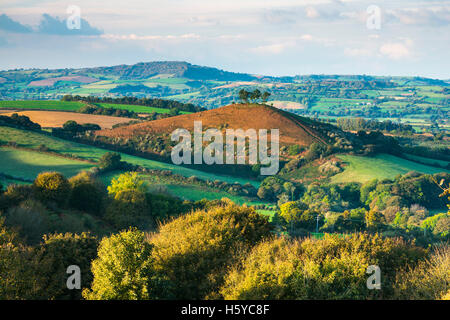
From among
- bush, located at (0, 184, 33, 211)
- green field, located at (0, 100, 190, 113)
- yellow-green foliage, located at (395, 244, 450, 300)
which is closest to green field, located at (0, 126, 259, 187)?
bush, located at (0, 184, 33, 211)

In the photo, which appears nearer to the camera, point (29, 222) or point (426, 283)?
point (426, 283)

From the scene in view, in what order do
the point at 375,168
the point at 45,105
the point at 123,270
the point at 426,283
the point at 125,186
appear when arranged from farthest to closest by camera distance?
1. the point at 45,105
2. the point at 375,168
3. the point at 125,186
4. the point at 426,283
5. the point at 123,270

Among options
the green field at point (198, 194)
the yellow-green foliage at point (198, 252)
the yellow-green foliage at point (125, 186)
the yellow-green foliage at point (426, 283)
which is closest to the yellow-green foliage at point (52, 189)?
the yellow-green foliage at point (125, 186)

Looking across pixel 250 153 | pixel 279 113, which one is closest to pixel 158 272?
pixel 250 153

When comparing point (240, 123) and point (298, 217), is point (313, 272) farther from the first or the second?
point (240, 123)

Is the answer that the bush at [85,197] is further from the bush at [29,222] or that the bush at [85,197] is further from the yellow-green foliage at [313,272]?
the yellow-green foliage at [313,272]

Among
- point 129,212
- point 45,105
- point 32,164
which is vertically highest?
point 45,105

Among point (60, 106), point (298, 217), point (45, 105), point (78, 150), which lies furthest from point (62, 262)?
point (45, 105)
